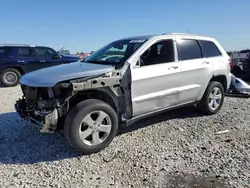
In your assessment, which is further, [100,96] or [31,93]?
[100,96]

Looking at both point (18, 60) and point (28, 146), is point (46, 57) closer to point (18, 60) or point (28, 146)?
point (18, 60)

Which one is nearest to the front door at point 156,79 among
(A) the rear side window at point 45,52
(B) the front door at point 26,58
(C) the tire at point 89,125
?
(C) the tire at point 89,125

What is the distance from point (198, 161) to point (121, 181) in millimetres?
1198

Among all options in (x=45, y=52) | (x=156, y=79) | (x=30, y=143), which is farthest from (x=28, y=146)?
(x=45, y=52)

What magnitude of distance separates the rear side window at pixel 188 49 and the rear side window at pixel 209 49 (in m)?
0.19

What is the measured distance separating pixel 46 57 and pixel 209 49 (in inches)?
334

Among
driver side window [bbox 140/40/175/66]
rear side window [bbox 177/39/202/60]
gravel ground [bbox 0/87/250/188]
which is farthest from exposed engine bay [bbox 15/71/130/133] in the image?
rear side window [bbox 177/39/202/60]

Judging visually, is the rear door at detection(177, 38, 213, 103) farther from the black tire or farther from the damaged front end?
the black tire

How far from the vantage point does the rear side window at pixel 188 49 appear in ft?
15.7

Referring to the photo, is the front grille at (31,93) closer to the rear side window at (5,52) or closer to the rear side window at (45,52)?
the rear side window at (5,52)

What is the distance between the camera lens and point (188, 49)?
4949mm

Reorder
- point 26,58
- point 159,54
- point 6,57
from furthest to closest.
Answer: point 26,58, point 6,57, point 159,54

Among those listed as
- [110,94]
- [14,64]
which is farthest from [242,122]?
[14,64]

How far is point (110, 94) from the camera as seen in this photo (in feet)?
12.7
